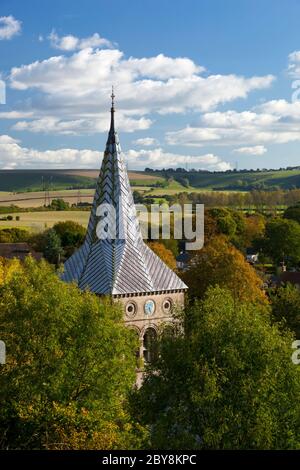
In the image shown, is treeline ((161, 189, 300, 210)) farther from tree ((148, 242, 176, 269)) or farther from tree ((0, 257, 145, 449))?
tree ((0, 257, 145, 449))

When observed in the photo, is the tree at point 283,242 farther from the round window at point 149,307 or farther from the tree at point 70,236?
the round window at point 149,307

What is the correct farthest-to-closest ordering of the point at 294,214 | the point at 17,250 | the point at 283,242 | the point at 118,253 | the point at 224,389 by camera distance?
the point at 294,214 < the point at 283,242 < the point at 17,250 < the point at 118,253 < the point at 224,389

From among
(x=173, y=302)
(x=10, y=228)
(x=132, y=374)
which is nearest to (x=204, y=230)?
(x=10, y=228)

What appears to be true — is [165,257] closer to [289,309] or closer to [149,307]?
[289,309]

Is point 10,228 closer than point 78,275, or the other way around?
point 78,275

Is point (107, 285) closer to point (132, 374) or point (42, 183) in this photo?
point (132, 374)

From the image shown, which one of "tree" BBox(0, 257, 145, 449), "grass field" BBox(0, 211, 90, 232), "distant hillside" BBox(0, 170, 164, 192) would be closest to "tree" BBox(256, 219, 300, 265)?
"grass field" BBox(0, 211, 90, 232)

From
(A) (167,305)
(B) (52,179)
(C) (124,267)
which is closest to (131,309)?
(C) (124,267)

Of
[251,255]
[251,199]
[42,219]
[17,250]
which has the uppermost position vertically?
[251,199]
